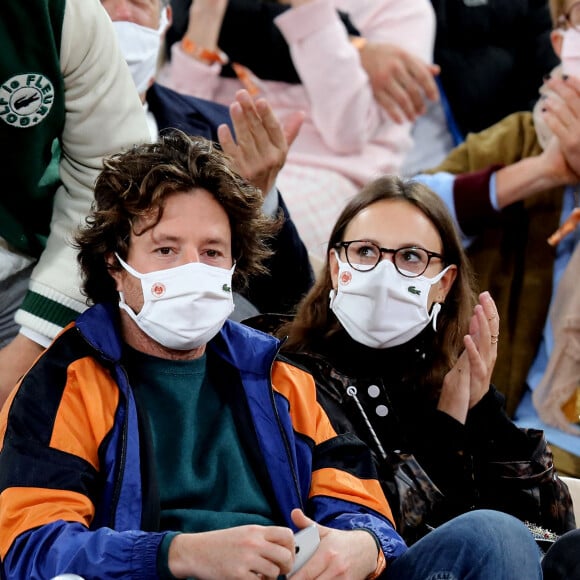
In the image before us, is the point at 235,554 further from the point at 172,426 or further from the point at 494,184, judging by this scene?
the point at 494,184

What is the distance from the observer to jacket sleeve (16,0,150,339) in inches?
77.3

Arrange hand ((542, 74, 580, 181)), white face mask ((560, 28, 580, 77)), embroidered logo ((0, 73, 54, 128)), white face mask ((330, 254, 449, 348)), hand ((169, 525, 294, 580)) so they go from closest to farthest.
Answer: hand ((169, 525, 294, 580))
embroidered logo ((0, 73, 54, 128))
white face mask ((330, 254, 449, 348))
hand ((542, 74, 580, 181))
white face mask ((560, 28, 580, 77))

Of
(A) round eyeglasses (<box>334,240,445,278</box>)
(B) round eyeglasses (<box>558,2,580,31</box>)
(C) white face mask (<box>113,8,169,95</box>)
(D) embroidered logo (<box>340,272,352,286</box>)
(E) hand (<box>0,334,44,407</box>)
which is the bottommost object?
(E) hand (<box>0,334,44,407</box>)

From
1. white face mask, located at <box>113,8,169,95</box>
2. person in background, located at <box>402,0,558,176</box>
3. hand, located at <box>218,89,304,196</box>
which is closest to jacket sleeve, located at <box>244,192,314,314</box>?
hand, located at <box>218,89,304,196</box>

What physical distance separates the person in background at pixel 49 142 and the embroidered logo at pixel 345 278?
0.44 m

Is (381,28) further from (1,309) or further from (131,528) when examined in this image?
(131,528)

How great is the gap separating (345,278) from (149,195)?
0.45 meters

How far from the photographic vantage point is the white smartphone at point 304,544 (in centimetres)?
152

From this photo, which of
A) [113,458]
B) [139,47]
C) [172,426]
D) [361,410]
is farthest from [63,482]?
[139,47]

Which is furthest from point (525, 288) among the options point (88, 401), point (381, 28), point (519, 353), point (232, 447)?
point (88, 401)

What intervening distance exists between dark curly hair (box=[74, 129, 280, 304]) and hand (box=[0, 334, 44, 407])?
18 cm

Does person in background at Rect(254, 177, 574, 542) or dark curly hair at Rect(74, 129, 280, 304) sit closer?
dark curly hair at Rect(74, 129, 280, 304)

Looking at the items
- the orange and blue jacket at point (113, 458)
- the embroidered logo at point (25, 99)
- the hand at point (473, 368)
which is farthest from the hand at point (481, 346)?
the embroidered logo at point (25, 99)

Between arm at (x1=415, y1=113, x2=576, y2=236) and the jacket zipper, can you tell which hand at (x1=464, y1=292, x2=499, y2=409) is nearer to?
the jacket zipper
